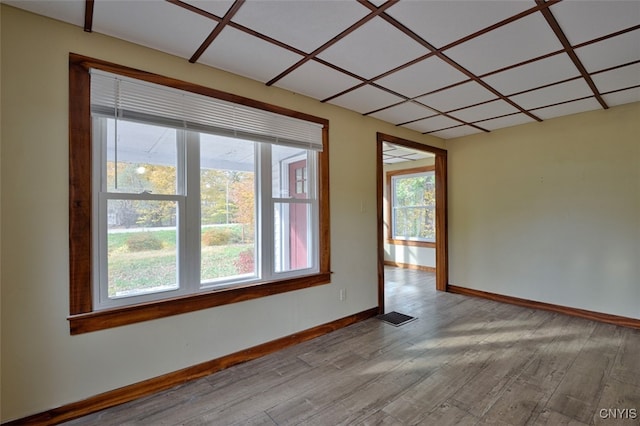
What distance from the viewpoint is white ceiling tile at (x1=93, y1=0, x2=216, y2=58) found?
1.73 meters

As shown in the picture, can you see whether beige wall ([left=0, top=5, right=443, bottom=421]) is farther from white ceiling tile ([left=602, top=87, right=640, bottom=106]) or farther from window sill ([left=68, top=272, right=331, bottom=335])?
white ceiling tile ([left=602, top=87, right=640, bottom=106])

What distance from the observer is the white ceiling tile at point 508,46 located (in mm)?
1930

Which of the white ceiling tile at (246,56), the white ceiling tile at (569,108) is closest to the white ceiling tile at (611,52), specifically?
the white ceiling tile at (569,108)

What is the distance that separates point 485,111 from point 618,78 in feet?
3.64

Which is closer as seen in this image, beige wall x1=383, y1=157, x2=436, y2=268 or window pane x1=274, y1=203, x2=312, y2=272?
window pane x1=274, y1=203, x2=312, y2=272

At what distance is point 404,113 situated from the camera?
3.57 m

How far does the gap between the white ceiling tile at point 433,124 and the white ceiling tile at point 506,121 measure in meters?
0.41

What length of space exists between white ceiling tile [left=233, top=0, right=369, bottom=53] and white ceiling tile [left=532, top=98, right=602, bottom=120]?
2.91m

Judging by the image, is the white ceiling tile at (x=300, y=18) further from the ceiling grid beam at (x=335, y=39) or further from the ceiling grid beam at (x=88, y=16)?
the ceiling grid beam at (x=88, y=16)

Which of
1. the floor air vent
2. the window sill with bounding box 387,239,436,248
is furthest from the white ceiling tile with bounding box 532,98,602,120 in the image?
the window sill with bounding box 387,239,436,248

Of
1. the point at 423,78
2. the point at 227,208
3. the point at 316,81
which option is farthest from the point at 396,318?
the point at 316,81

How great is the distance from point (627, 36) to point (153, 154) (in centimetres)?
343

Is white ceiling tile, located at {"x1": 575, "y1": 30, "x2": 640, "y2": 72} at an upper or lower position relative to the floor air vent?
upper

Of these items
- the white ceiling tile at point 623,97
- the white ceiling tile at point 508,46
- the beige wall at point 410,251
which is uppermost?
the white ceiling tile at point 623,97
